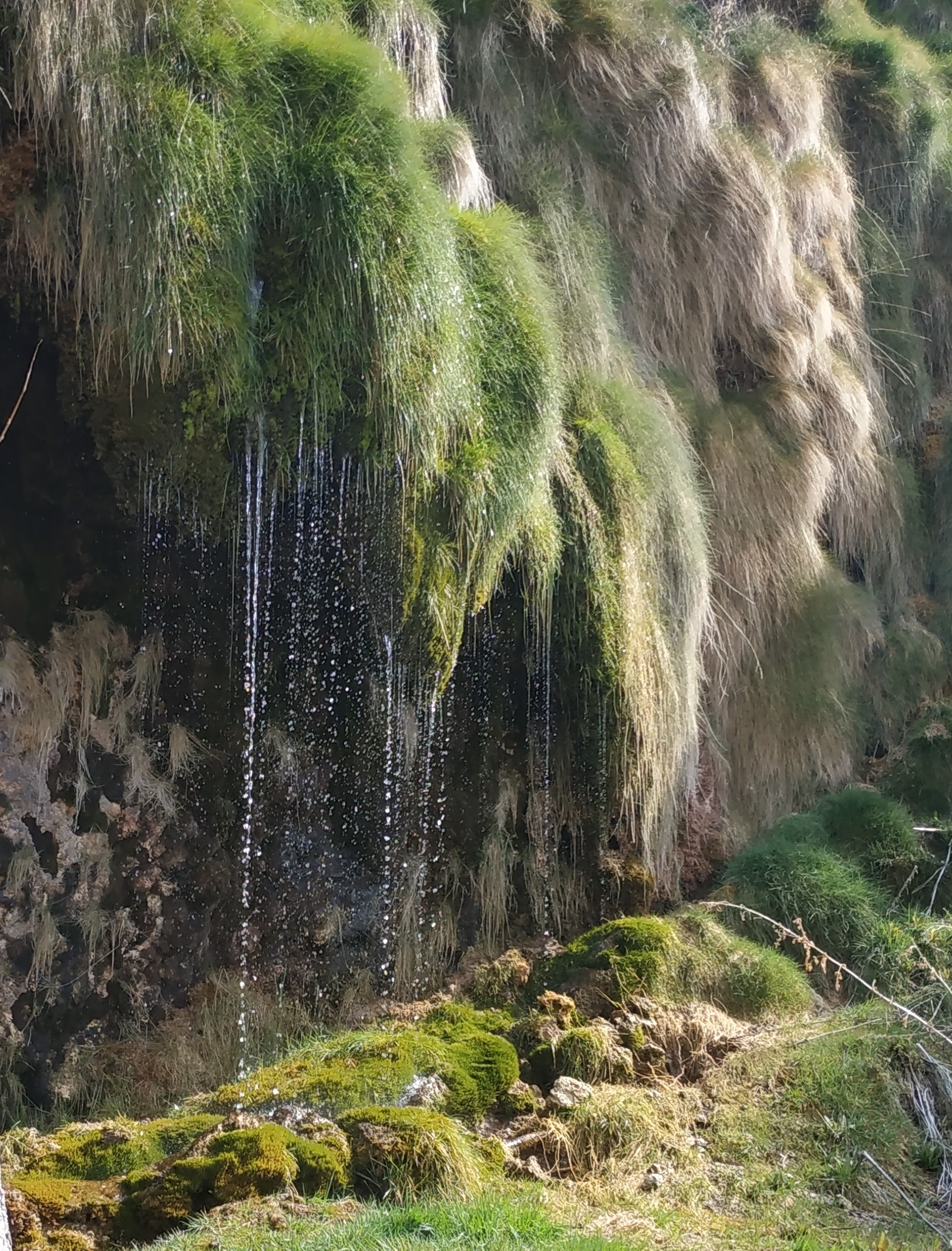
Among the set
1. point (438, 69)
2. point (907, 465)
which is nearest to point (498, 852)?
point (438, 69)

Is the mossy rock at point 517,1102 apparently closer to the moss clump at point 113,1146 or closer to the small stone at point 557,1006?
the small stone at point 557,1006

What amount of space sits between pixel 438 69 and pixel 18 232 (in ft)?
8.58

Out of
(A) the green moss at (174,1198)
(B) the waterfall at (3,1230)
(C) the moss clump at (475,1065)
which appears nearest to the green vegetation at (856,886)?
(C) the moss clump at (475,1065)

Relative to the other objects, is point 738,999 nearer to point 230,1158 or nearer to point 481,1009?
point 481,1009

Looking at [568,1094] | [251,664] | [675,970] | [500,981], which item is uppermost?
[251,664]

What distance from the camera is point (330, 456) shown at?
232 inches

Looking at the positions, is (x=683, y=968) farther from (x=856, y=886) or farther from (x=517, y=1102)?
(x=856, y=886)

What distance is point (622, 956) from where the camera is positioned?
6.10 meters

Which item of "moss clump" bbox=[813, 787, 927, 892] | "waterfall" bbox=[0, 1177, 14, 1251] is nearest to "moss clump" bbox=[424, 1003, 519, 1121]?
"waterfall" bbox=[0, 1177, 14, 1251]

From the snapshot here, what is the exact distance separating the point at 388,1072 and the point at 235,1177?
116 centimetres

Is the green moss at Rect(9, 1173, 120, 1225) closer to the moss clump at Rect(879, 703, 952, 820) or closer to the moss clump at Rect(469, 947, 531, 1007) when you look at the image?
the moss clump at Rect(469, 947, 531, 1007)

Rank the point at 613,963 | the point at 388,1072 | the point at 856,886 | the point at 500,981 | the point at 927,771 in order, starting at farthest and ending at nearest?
the point at 927,771, the point at 856,886, the point at 500,981, the point at 613,963, the point at 388,1072

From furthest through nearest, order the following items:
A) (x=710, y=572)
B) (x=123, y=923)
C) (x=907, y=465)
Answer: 1. (x=907, y=465)
2. (x=710, y=572)
3. (x=123, y=923)

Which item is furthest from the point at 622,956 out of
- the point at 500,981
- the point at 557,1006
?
the point at 500,981
